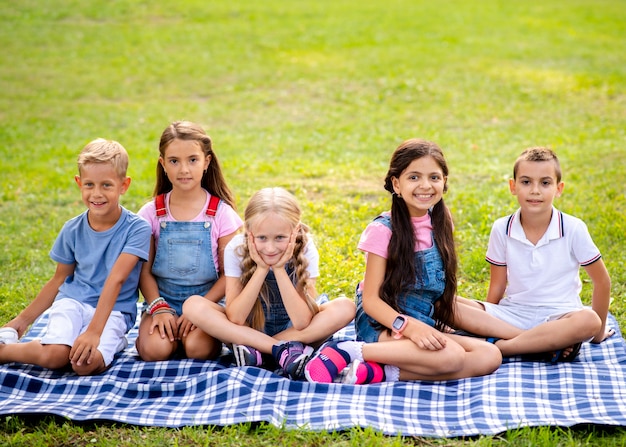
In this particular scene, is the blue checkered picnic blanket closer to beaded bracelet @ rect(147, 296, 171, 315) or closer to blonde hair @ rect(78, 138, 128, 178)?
beaded bracelet @ rect(147, 296, 171, 315)

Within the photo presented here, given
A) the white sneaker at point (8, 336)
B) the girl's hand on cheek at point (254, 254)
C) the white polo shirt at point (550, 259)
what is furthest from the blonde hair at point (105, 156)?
the white polo shirt at point (550, 259)

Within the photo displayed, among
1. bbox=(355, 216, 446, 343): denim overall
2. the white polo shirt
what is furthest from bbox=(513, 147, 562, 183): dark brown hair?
bbox=(355, 216, 446, 343): denim overall

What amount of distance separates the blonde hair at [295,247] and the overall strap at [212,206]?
0.47 m

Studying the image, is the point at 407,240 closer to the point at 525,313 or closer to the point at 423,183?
the point at 423,183

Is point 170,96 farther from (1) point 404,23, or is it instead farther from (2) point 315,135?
(1) point 404,23

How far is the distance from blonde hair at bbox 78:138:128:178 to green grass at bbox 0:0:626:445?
4.81 feet

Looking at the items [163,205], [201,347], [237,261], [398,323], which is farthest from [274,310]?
[163,205]

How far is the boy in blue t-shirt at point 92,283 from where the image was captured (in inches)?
167

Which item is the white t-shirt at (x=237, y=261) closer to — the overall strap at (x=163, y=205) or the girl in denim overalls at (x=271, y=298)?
the girl in denim overalls at (x=271, y=298)

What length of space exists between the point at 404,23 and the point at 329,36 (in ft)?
8.45

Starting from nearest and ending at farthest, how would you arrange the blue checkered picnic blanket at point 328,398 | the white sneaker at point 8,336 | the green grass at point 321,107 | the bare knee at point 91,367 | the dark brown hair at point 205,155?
the blue checkered picnic blanket at point 328,398 < the bare knee at point 91,367 < the white sneaker at point 8,336 < the dark brown hair at point 205,155 < the green grass at point 321,107

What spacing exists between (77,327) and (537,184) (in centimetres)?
281

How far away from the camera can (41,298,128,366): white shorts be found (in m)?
4.27

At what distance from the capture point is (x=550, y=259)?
4.44 m
